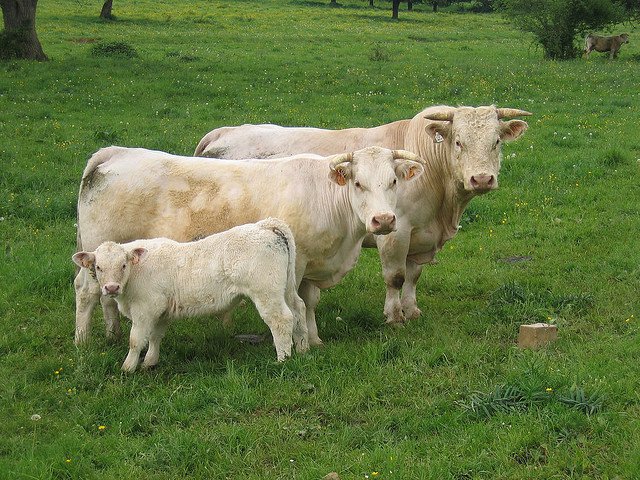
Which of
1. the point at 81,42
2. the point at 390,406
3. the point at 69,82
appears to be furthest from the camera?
the point at 81,42

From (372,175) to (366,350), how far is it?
5.69ft

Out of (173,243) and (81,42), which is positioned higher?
(173,243)

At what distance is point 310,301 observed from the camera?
870cm

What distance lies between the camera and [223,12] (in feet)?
172

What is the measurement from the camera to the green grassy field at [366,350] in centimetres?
591

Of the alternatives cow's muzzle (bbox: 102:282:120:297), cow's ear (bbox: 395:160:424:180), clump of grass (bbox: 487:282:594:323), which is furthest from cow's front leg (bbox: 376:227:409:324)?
cow's muzzle (bbox: 102:282:120:297)

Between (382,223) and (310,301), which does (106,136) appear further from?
(382,223)

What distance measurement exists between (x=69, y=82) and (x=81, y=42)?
1171 cm

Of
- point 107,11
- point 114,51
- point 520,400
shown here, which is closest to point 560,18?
point 114,51

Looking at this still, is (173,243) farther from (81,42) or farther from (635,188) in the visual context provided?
(81,42)

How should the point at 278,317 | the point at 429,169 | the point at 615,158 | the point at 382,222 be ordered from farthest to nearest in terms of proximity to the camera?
the point at 615,158 → the point at 429,169 → the point at 382,222 → the point at 278,317

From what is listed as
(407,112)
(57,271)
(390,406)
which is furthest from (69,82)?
(390,406)

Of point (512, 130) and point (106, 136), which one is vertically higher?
point (512, 130)

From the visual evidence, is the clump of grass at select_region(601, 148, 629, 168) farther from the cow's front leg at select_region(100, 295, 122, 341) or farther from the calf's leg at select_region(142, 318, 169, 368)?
the calf's leg at select_region(142, 318, 169, 368)
